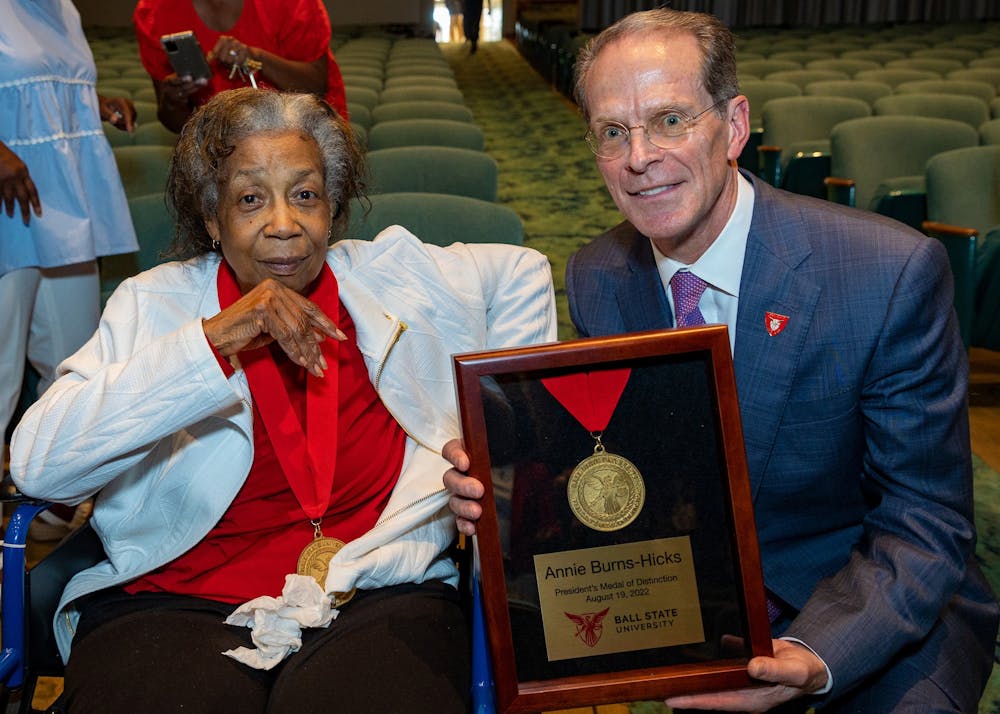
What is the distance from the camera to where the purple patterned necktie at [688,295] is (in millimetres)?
1611

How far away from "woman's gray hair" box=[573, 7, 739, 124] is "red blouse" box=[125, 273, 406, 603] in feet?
2.32

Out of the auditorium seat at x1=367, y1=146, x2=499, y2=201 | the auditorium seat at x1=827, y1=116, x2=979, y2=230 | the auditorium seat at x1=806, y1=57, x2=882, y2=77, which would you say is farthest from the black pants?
the auditorium seat at x1=806, y1=57, x2=882, y2=77

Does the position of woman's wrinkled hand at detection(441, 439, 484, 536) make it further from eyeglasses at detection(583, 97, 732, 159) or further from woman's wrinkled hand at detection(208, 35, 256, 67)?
woman's wrinkled hand at detection(208, 35, 256, 67)

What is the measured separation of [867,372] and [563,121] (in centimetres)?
989

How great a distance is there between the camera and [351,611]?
1.68 metres

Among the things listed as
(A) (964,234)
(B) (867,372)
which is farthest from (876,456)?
(A) (964,234)

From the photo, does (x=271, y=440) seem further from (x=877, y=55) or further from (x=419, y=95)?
(x=877, y=55)

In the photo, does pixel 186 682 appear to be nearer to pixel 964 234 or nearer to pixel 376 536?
pixel 376 536

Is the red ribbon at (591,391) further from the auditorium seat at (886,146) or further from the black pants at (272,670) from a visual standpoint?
the auditorium seat at (886,146)

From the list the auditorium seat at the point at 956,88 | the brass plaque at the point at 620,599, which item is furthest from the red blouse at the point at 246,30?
the auditorium seat at the point at 956,88

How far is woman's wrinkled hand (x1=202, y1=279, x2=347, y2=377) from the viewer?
156 cm

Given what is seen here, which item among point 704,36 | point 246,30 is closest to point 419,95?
point 246,30

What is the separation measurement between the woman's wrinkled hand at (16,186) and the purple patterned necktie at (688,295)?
72.6 inches

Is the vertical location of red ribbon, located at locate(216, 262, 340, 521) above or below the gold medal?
above
